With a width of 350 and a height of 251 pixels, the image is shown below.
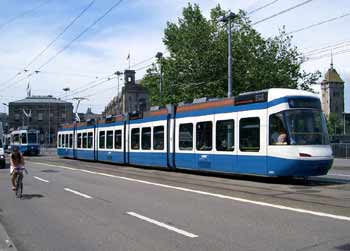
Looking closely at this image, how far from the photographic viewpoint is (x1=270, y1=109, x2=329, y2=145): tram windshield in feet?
51.0

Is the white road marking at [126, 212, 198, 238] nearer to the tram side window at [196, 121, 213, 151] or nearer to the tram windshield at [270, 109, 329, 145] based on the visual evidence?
the tram windshield at [270, 109, 329, 145]

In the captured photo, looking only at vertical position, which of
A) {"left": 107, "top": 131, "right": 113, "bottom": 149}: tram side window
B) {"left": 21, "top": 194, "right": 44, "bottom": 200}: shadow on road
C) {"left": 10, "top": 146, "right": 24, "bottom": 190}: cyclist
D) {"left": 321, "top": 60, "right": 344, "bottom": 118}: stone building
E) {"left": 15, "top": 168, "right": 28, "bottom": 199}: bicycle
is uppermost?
{"left": 321, "top": 60, "right": 344, "bottom": 118}: stone building

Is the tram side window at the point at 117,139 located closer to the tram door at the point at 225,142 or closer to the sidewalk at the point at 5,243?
the tram door at the point at 225,142

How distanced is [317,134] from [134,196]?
6780 mm

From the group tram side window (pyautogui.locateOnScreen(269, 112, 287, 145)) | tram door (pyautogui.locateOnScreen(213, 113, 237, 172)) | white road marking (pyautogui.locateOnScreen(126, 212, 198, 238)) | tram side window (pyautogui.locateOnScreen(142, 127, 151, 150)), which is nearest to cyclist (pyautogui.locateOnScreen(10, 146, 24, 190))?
white road marking (pyautogui.locateOnScreen(126, 212, 198, 238))

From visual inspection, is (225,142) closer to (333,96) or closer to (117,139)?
(117,139)

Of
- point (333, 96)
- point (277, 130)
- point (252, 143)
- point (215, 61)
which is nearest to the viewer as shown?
point (277, 130)

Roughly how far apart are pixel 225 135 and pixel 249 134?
4.96ft

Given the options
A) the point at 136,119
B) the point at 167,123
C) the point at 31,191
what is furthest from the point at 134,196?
the point at 136,119

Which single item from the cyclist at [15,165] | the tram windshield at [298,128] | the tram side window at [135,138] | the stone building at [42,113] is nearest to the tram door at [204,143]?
the tram windshield at [298,128]

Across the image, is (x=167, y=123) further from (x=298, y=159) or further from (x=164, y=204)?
(x=164, y=204)

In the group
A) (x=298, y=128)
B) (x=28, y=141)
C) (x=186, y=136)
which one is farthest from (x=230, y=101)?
(x=28, y=141)

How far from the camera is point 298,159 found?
1527cm

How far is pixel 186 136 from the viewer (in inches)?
830
